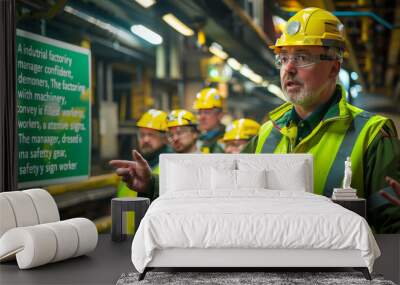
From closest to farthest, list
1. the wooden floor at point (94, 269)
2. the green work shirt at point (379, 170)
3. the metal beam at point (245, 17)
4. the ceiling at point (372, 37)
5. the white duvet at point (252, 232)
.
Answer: the white duvet at point (252, 232) → the wooden floor at point (94, 269) → the green work shirt at point (379, 170) → the ceiling at point (372, 37) → the metal beam at point (245, 17)

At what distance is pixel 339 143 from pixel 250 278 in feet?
6.29

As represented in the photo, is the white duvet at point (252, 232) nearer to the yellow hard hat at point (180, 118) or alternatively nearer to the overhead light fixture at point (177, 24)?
the yellow hard hat at point (180, 118)

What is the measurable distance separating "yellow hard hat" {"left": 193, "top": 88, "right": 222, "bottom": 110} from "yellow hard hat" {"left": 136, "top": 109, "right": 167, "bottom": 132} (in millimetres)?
315

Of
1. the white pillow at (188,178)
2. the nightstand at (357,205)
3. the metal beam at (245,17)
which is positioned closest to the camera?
the nightstand at (357,205)

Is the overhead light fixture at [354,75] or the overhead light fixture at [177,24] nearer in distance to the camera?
the overhead light fixture at [354,75]

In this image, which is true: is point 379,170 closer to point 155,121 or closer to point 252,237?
point 252,237

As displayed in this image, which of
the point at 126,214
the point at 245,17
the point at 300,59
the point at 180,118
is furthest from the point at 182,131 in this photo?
the point at 300,59

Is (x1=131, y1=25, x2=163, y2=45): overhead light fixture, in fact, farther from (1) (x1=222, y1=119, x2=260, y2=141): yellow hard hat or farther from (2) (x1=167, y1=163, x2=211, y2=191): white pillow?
(2) (x1=167, y1=163, x2=211, y2=191): white pillow

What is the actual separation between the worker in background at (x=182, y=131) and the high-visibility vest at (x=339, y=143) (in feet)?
3.12

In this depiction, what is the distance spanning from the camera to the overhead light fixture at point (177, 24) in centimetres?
648

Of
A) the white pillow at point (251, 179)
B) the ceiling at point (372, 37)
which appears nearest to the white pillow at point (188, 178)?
the white pillow at point (251, 179)

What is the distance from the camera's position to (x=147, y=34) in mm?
6543

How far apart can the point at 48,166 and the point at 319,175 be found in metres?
2.50

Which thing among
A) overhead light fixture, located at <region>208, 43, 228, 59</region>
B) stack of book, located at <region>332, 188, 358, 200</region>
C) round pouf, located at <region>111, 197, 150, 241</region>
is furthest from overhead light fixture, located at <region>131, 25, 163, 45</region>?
stack of book, located at <region>332, 188, 358, 200</region>
